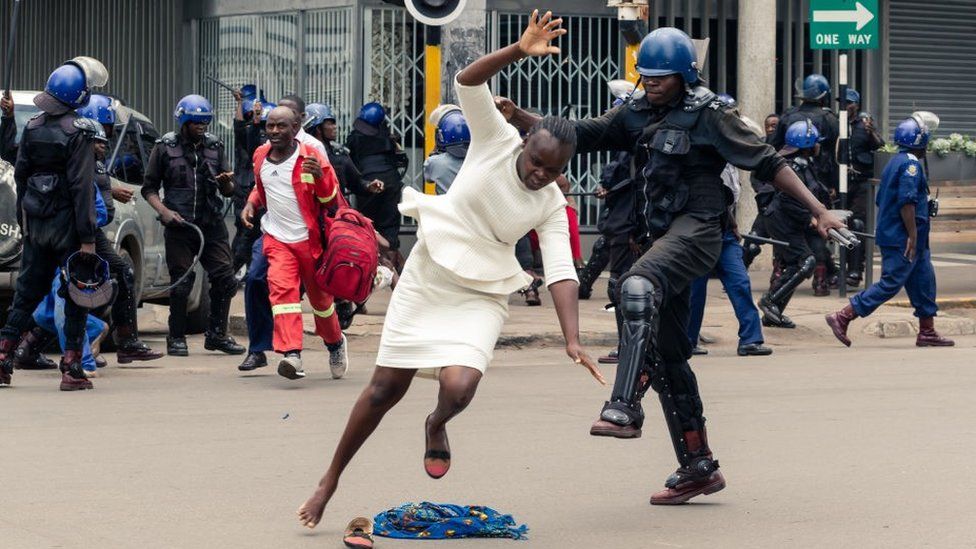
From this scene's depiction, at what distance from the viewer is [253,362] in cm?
1190

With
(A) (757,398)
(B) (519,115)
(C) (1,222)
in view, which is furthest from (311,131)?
(B) (519,115)

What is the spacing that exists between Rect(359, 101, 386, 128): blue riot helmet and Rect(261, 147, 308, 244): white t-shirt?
5.02 meters

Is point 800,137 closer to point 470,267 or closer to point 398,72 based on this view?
point 398,72

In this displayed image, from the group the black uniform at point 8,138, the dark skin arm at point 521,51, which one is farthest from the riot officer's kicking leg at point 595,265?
the dark skin arm at point 521,51

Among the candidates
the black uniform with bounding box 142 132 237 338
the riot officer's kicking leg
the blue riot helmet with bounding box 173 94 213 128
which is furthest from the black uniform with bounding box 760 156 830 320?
the blue riot helmet with bounding box 173 94 213 128

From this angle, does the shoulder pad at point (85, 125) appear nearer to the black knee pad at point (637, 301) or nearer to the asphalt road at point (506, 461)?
the asphalt road at point (506, 461)

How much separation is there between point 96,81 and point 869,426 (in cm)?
593

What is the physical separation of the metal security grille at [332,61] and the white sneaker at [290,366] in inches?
303

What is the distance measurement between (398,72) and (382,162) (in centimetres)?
252

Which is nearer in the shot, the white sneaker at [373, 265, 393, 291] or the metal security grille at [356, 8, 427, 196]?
A: the white sneaker at [373, 265, 393, 291]

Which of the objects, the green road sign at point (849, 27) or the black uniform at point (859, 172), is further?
the black uniform at point (859, 172)

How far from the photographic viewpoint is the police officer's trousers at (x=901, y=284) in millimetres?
13375

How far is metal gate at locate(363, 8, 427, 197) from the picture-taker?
60.9 feet

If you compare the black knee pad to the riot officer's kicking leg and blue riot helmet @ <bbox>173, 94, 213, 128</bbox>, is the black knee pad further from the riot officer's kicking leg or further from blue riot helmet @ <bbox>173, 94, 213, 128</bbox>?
the riot officer's kicking leg
